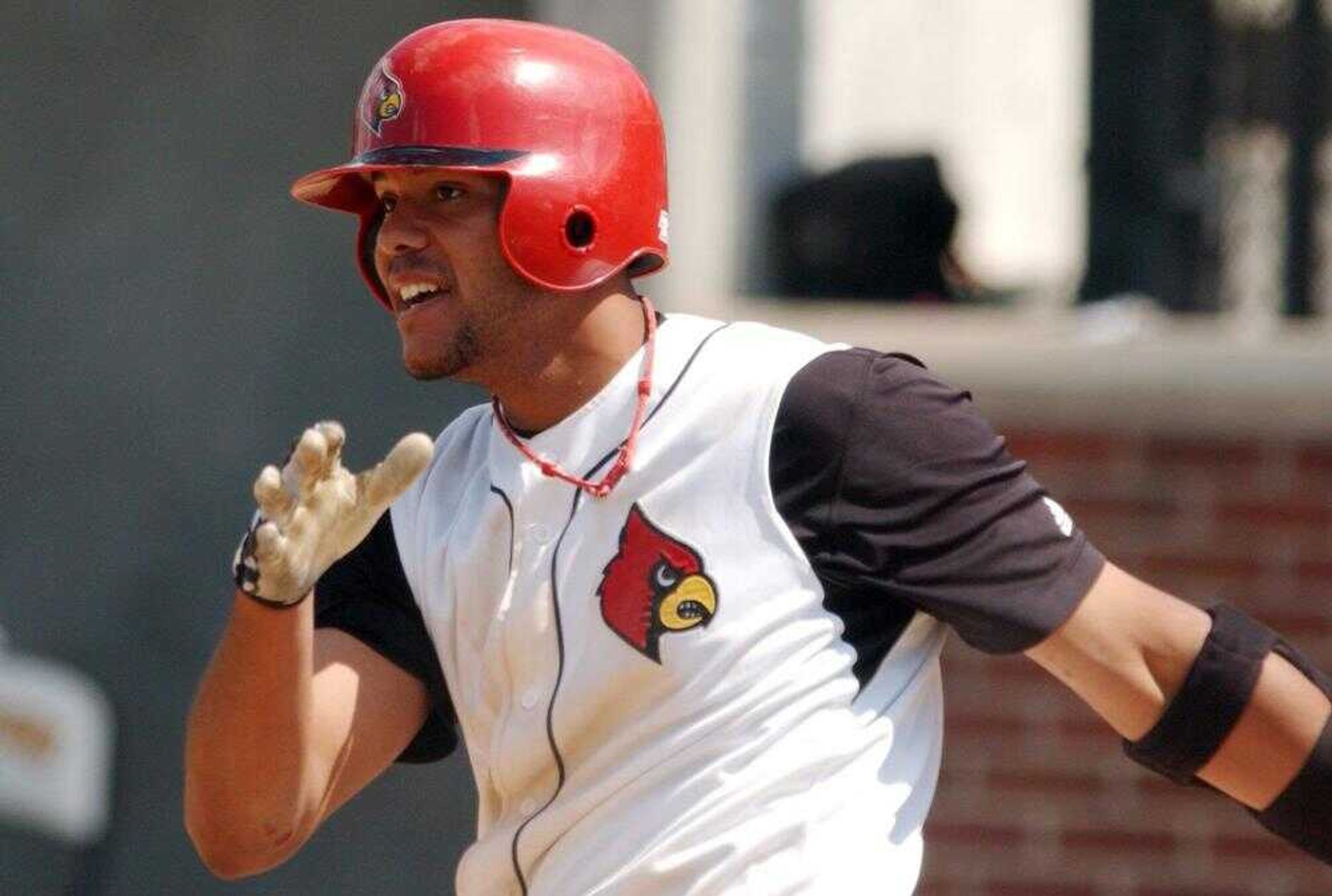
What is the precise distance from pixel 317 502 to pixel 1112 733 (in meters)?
3.27

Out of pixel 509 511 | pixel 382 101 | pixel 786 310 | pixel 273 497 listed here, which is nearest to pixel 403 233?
pixel 382 101

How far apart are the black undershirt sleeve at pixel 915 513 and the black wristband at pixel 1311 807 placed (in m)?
0.35

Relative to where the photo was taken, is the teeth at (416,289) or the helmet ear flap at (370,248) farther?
the helmet ear flap at (370,248)

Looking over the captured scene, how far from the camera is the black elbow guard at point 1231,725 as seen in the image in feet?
10.5

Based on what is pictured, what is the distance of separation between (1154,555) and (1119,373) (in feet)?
1.36

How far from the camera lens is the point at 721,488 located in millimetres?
3281

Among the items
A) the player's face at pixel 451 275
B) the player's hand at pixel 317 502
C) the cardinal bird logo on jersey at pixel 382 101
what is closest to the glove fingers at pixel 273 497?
the player's hand at pixel 317 502

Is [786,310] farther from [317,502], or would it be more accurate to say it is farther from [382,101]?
[317,502]

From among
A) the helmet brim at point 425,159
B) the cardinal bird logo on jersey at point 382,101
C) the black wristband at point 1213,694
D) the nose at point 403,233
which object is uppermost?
the cardinal bird logo on jersey at point 382,101

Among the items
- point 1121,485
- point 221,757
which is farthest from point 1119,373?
point 221,757

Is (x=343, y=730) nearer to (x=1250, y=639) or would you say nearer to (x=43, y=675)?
(x=1250, y=639)

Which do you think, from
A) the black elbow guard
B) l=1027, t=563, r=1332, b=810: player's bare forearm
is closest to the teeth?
l=1027, t=563, r=1332, b=810: player's bare forearm

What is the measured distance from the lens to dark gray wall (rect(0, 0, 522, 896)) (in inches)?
261

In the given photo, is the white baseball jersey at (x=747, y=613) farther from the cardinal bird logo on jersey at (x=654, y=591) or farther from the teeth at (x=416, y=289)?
the teeth at (x=416, y=289)
